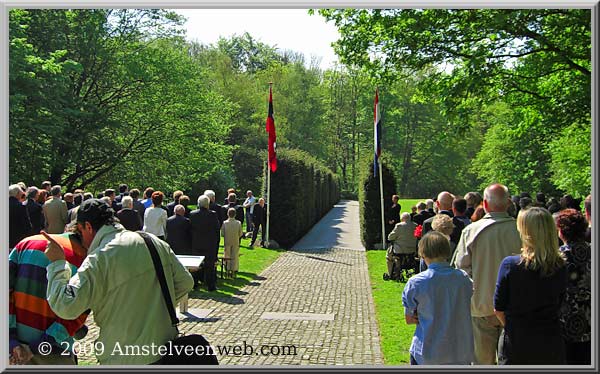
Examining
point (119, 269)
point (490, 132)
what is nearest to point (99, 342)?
point (119, 269)

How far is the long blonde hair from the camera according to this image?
4.73m

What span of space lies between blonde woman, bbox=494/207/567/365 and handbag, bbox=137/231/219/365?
236cm

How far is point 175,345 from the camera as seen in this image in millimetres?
4176

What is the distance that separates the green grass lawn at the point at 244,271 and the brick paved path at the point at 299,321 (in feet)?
0.91

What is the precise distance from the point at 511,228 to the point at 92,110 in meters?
28.4

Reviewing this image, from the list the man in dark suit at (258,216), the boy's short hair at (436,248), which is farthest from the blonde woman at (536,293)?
the man in dark suit at (258,216)

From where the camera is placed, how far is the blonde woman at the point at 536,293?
4723 mm

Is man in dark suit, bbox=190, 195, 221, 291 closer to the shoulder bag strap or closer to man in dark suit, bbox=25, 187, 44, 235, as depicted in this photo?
man in dark suit, bbox=25, 187, 44, 235

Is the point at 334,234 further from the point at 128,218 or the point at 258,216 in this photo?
the point at 128,218

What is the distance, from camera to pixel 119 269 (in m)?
3.94

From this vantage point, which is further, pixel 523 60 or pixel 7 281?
pixel 523 60

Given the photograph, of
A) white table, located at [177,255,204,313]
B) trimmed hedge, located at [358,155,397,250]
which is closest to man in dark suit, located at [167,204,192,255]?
white table, located at [177,255,204,313]

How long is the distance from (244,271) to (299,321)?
692 centimetres

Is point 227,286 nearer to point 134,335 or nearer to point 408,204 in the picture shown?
point 134,335
